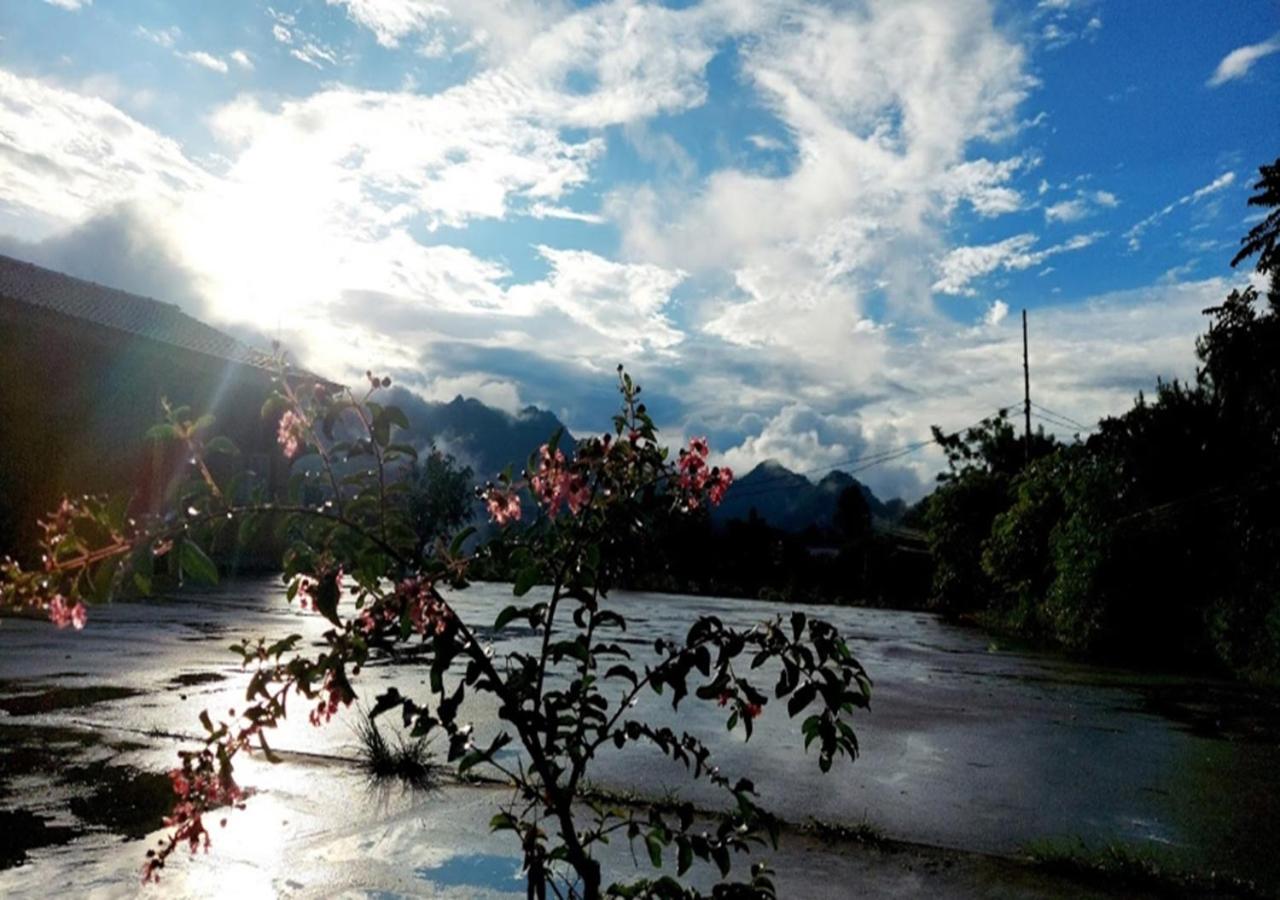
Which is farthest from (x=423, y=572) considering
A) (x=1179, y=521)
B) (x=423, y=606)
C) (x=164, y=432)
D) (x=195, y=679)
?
(x=1179, y=521)

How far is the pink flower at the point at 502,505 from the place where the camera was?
8.19ft

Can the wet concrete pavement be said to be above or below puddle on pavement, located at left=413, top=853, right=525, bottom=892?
above

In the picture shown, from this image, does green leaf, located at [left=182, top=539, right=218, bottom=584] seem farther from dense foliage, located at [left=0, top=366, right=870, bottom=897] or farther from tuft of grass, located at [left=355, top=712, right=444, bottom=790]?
tuft of grass, located at [left=355, top=712, right=444, bottom=790]

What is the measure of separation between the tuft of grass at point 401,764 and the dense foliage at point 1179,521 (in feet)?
36.3

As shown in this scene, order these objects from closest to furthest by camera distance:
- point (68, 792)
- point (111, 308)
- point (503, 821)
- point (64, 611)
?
point (64, 611), point (503, 821), point (68, 792), point (111, 308)

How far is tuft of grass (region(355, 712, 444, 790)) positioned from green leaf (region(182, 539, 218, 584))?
3.72 metres

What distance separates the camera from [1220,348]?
515 inches

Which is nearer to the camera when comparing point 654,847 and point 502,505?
point 654,847

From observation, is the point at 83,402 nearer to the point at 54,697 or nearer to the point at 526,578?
the point at 54,697

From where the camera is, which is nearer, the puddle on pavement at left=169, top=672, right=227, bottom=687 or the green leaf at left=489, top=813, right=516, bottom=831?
the green leaf at left=489, top=813, right=516, bottom=831

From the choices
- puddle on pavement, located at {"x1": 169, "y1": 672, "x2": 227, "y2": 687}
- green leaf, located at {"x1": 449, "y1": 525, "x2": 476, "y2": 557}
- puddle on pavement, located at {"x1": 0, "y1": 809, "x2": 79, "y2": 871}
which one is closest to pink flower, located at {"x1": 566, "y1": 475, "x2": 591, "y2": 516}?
green leaf, located at {"x1": 449, "y1": 525, "x2": 476, "y2": 557}

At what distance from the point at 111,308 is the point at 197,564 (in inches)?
1146

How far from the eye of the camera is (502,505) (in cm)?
252

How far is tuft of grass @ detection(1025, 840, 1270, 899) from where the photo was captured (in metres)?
4.11
